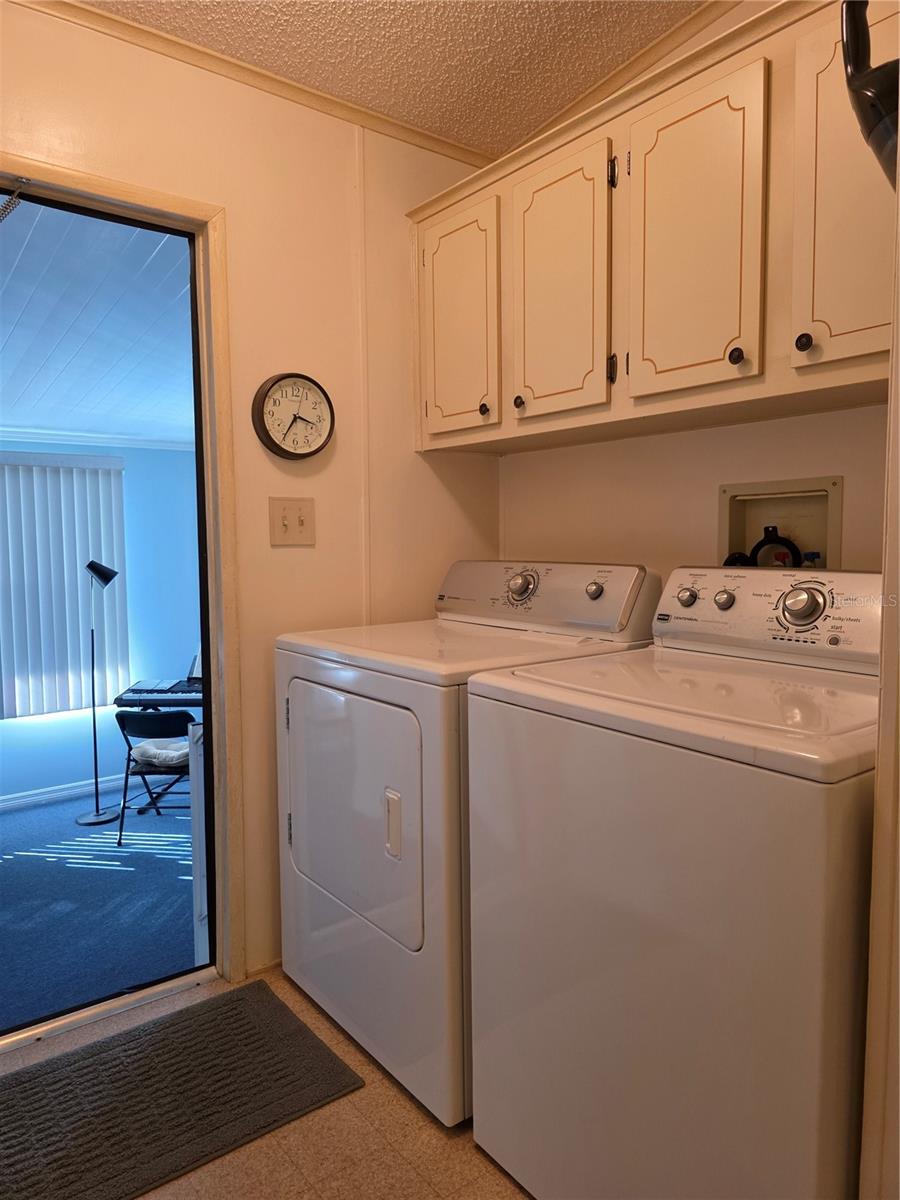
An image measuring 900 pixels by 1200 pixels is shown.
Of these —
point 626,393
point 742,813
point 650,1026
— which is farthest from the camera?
point 626,393

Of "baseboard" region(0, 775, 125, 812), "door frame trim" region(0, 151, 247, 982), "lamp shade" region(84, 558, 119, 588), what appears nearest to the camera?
"door frame trim" region(0, 151, 247, 982)

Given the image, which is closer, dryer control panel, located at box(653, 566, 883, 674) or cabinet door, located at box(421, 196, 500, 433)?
dryer control panel, located at box(653, 566, 883, 674)

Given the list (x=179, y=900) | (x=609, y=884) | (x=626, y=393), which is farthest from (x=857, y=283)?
(x=179, y=900)

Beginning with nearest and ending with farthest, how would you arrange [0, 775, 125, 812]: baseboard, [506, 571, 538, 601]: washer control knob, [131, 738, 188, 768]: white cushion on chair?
[506, 571, 538, 601]: washer control knob
[131, 738, 188, 768]: white cushion on chair
[0, 775, 125, 812]: baseboard

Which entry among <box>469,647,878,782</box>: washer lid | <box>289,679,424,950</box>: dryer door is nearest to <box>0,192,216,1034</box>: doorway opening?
<box>289,679,424,950</box>: dryer door

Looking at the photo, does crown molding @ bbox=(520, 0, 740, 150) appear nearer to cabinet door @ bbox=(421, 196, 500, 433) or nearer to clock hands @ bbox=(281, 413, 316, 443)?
cabinet door @ bbox=(421, 196, 500, 433)

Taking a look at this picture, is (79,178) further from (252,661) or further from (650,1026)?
(650,1026)

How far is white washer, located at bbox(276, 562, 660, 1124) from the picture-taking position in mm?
1458

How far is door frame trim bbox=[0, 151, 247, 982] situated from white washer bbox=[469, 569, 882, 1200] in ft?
2.97

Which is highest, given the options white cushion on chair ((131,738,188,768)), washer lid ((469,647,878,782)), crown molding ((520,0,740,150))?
crown molding ((520,0,740,150))

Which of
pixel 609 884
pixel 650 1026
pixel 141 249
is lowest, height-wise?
pixel 650 1026

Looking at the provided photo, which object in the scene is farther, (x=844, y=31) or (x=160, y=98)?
(x=160, y=98)

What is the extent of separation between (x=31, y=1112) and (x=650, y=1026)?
1387 millimetres

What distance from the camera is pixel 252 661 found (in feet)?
6.79
